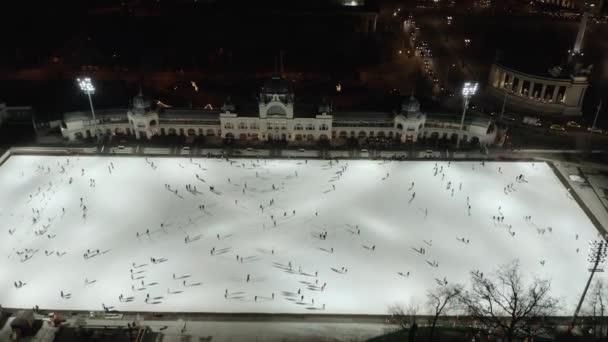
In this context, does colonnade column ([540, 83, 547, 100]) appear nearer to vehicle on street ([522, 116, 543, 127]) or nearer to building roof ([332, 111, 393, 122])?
vehicle on street ([522, 116, 543, 127])

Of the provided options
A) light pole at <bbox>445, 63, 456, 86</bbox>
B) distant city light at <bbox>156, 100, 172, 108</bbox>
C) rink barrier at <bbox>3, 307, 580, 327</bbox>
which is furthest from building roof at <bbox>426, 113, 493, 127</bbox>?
distant city light at <bbox>156, 100, 172, 108</bbox>

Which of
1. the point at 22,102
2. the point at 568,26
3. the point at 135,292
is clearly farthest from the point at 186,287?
the point at 568,26

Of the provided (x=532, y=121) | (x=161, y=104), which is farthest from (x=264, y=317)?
(x=532, y=121)

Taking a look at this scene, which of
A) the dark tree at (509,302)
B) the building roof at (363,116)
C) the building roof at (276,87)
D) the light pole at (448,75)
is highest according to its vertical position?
the building roof at (276,87)

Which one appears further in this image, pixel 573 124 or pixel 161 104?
pixel 161 104

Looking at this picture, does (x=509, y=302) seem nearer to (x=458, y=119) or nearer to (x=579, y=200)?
(x=579, y=200)

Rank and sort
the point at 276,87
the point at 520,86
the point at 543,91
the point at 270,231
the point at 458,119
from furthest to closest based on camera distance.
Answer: the point at 520,86, the point at 543,91, the point at 458,119, the point at 276,87, the point at 270,231

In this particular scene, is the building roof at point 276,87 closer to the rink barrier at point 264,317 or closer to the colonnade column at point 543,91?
the rink barrier at point 264,317

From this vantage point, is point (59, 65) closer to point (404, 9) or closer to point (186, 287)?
point (186, 287)

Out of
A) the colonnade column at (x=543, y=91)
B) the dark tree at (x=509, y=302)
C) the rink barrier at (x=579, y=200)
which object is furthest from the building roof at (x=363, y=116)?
the dark tree at (x=509, y=302)
